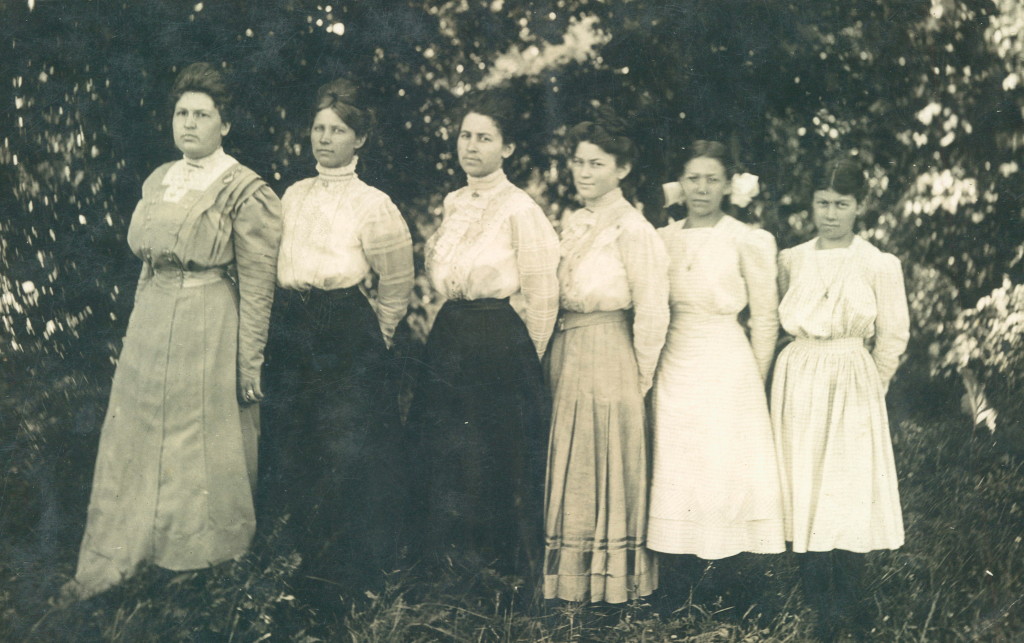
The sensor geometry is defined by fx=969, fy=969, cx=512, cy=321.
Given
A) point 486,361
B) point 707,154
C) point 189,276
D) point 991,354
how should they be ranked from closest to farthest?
point 189,276, point 486,361, point 707,154, point 991,354

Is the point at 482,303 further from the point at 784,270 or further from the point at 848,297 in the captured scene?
the point at 848,297

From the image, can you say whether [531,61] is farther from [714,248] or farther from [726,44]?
[714,248]

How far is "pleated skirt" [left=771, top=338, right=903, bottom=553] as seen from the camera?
14.5 feet

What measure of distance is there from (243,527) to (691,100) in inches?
109

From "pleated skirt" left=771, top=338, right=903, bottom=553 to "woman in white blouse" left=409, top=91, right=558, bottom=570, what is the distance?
1134 millimetres

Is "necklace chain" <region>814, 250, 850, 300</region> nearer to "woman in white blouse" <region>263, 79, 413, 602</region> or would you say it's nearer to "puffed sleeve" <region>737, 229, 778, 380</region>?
"puffed sleeve" <region>737, 229, 778, 380</region>

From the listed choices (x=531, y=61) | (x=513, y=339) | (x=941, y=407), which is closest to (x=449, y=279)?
(x=513, y=339)

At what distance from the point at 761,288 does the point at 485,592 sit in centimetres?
186

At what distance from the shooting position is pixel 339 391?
4.32m

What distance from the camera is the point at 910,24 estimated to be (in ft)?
15.0

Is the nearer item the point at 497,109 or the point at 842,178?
the point at 497,109

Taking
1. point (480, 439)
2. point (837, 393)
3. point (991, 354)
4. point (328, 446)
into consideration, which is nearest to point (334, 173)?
point (328, 446)

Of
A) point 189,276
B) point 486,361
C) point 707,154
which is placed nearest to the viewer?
point 189,276

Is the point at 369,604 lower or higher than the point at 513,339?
lower
